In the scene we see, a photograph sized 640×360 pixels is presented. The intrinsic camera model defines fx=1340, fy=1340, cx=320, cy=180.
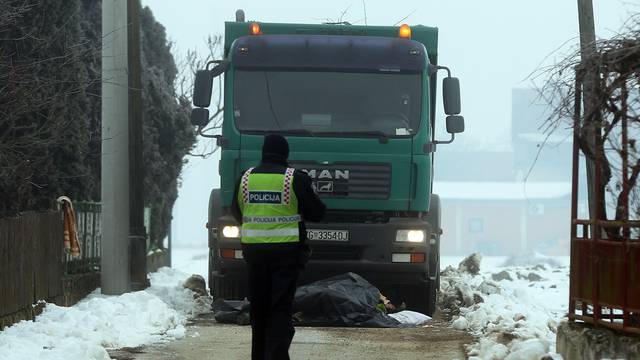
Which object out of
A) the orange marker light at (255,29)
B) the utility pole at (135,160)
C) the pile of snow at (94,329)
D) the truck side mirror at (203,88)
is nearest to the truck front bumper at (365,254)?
the pile of snow at (94,329)

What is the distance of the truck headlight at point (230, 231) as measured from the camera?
50.3 feet

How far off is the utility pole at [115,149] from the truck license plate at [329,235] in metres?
3.08

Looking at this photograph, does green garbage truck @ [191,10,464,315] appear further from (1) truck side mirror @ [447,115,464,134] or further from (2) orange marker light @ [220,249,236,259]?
(1) truck side mirror @ [447,115,464,134]

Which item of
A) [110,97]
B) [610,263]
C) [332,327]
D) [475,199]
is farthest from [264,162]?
[475,199]

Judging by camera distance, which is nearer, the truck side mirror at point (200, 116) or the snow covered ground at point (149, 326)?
the snow covered ground at point (149, 326)

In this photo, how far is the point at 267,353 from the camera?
969 centimetres

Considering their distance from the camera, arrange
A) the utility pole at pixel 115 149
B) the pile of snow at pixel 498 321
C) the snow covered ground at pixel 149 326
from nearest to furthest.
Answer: the pile of snow at pixel 498 321 → the snow covered ground at pixel 149 326 → the utility pole at pixel 115 149

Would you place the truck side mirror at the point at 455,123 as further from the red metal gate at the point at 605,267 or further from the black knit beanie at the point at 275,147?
the black knit beanie at the point at 275,147

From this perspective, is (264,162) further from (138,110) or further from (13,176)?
(138,110)

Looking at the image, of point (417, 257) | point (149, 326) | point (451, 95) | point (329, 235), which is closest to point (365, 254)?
point (329, 235)

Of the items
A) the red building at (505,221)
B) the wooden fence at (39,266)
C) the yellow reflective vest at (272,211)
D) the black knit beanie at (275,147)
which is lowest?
the red building at (505,221)

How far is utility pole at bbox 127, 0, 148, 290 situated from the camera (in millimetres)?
17703

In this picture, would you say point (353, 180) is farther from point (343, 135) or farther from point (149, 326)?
point (149, 326)

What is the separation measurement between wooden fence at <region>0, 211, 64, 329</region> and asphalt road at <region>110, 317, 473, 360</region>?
4.28 ft
